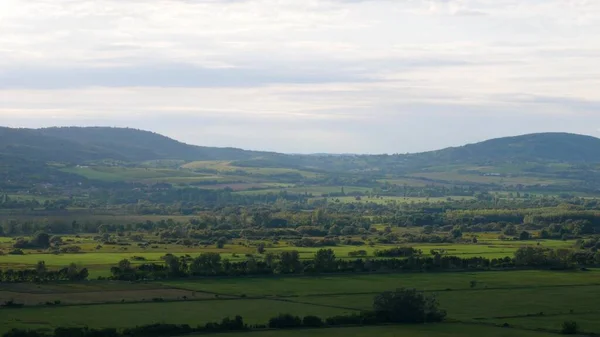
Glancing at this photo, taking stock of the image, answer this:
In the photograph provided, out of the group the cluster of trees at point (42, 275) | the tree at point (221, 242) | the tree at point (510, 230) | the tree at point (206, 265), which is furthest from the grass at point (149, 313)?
the tree at point (510, 230)

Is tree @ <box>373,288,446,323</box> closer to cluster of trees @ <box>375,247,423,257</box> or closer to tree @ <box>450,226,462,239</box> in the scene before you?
cluster of trees @ <box>375,247,423,257</box>

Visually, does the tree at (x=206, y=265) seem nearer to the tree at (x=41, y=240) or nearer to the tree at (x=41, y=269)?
the tree at (x=41, y=269)

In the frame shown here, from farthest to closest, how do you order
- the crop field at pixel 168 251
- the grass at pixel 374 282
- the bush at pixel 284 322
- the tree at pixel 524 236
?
1. the tree at pixel 524 236
2. the crop field at pixel 168 251
3. the grass at pixel 374 282
4. the bush at pixel 284 322

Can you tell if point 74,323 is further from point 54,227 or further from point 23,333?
point 54,227

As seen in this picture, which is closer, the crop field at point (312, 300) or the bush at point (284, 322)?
the bush at point (284, 322)

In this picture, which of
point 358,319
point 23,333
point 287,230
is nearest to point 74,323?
point 23,333

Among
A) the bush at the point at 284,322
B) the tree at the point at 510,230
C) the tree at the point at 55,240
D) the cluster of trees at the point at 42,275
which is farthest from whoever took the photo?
the tree at the point at 510,230

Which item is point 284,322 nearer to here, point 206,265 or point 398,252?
point 206,265

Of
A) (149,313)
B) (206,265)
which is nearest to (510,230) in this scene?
(206,265)

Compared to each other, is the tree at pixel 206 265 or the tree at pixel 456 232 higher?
the tree at pixel 456 232
